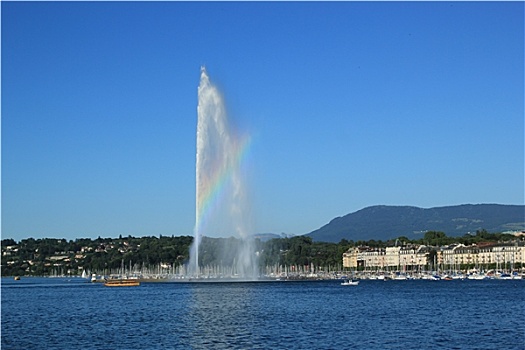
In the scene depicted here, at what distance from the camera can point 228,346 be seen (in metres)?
32.6

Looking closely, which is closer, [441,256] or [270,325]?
[270,325]

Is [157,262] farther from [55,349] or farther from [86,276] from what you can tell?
[55,349]

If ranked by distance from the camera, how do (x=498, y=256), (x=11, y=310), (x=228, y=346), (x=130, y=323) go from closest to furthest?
1. (x=228, y=346)
2. (x=130, y=323)
3. (x=11, y=310)
4. (x=498, y=256)

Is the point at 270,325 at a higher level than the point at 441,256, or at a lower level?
lower

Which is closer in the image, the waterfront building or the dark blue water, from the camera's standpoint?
the dark blue water

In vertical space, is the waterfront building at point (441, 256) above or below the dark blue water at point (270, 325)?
above

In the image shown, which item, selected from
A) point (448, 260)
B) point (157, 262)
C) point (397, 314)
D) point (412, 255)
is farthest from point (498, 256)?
point (397, 314)

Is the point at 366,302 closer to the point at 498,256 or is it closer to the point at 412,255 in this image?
the point at 498,256

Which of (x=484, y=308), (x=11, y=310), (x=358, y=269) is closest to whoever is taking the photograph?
(x=484, y=308)

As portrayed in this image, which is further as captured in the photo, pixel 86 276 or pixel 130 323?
pixel 86 276

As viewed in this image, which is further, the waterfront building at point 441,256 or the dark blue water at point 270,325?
the waterfront building at point 441,256

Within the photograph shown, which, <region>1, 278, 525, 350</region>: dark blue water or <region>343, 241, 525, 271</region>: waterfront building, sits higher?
<region>343, 241, 525, 271</region>: waterfront building

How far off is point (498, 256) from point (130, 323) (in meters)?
118

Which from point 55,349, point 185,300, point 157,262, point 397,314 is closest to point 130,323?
point 55,349
